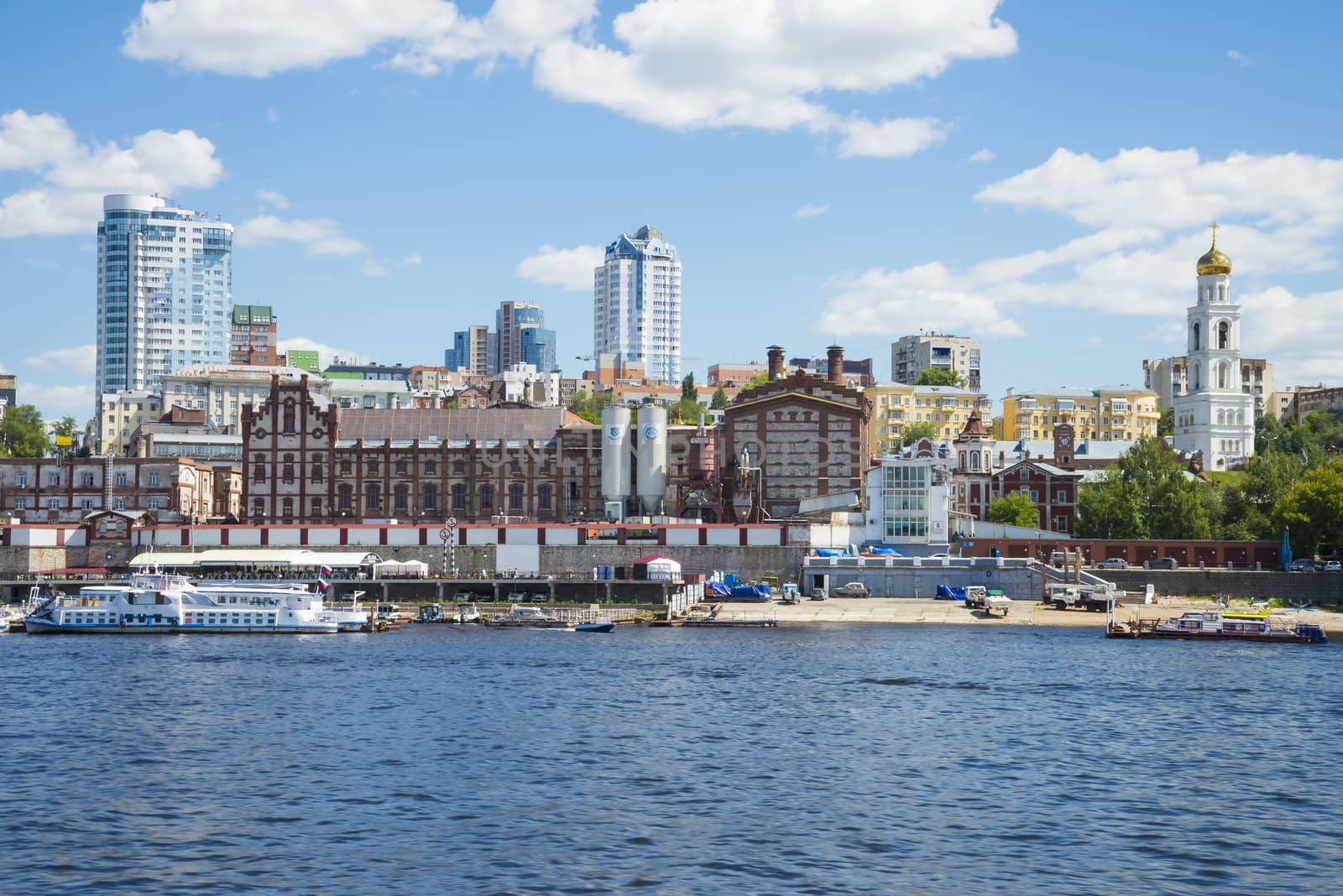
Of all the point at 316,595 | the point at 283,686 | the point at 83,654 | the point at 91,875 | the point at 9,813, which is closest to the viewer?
the point at 91,875

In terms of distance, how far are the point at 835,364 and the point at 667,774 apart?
13171 cm

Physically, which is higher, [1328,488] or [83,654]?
[1328,488]

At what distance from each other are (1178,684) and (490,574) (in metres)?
73.5

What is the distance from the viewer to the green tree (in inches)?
5674

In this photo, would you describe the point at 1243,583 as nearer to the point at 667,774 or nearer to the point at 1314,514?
the point at 1314,514

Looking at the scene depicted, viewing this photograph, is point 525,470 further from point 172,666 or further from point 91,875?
point 91,875

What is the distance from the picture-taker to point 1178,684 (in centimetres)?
8556

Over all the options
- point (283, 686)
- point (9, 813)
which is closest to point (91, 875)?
point (9, 813)

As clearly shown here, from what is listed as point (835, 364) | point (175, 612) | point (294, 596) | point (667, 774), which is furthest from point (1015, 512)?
point (667, 774)

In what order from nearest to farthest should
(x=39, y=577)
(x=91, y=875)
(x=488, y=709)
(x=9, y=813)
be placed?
(x=91, y=875) < (x=9, y=813) < (x=488, y=709) < (x=39, y=577)

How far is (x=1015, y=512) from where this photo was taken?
168375 millimetres

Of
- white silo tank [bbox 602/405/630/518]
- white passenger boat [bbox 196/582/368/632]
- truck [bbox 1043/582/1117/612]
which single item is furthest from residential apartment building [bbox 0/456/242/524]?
truck [bbox 1043/582/1117/612]

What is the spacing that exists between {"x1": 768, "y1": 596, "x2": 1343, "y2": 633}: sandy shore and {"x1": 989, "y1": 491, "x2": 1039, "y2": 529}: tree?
32.8 m

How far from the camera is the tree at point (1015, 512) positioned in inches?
6604
